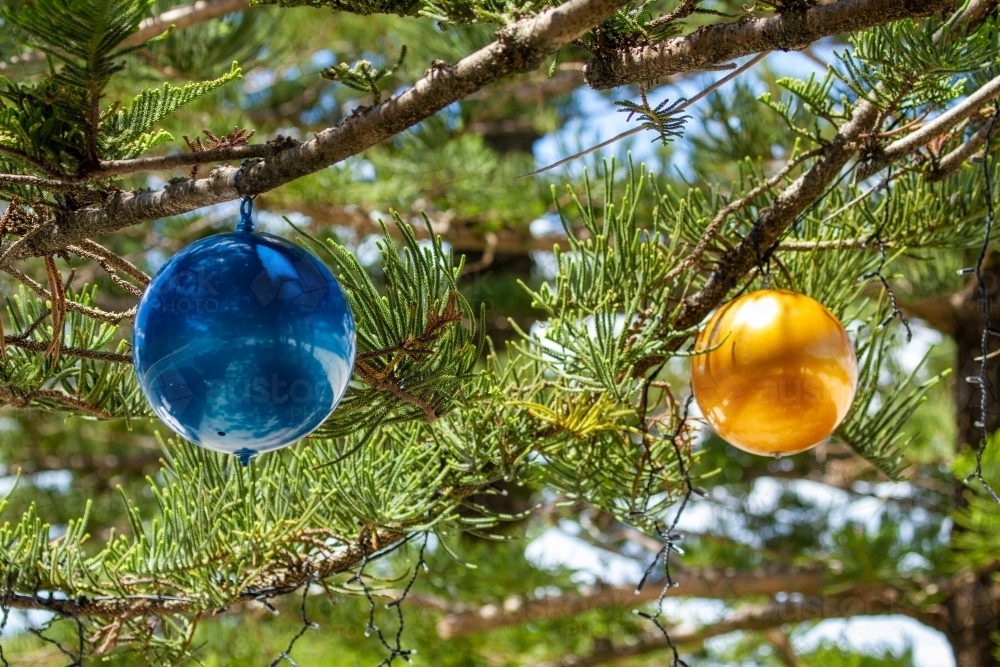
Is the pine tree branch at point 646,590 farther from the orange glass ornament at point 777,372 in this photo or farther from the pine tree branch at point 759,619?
the orange glass ornament at point 777,372

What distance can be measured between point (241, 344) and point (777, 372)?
1.18 ft

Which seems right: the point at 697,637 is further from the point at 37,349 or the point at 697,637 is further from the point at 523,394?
the point at 37,349

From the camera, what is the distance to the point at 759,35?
0.57m

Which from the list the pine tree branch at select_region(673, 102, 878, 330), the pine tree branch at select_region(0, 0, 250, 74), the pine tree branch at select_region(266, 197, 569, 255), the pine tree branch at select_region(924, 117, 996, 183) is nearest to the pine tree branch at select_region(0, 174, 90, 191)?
the pine tree branch at select_region(673, 102, 878, 330)

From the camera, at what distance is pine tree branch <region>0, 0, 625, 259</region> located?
1.67 ft

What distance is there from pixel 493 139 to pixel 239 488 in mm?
1731

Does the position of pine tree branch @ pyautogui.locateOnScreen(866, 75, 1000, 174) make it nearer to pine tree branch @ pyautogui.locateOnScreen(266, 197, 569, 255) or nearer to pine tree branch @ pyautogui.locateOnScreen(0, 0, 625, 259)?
pine tree branch @ pyautogui.locateOnScreen(0, 0, 625, 259)

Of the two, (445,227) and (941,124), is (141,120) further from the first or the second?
(445,227)

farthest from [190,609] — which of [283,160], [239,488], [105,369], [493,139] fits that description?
[493,139]

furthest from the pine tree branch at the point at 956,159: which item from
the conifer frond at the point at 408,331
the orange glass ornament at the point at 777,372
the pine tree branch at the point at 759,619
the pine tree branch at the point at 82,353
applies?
the pine tree branch at the point at 759,619

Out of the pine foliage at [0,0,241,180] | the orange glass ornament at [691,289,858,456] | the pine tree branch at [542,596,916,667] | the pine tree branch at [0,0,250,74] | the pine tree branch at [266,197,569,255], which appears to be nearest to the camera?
the pine foliage at [0,0,241,180]

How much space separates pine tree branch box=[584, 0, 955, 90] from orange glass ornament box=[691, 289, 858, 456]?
0.19 m

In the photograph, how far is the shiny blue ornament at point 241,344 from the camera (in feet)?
1.74

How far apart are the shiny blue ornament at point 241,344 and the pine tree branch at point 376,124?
0.03 meters
